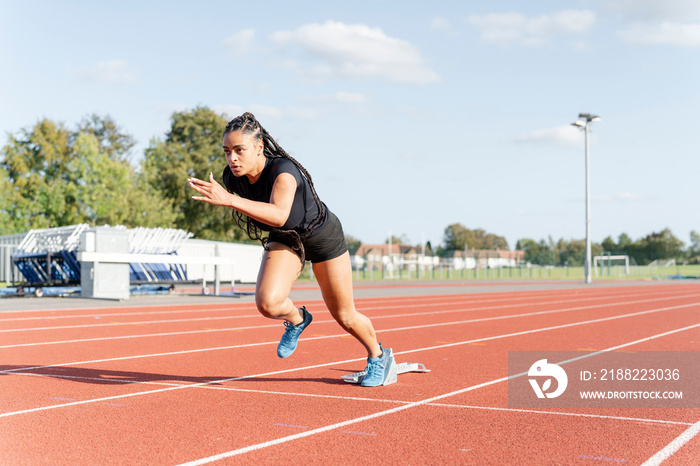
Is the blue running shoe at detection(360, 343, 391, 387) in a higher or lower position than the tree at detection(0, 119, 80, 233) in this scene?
lower

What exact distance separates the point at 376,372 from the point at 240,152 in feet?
6.82

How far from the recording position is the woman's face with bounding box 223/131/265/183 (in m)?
4.96

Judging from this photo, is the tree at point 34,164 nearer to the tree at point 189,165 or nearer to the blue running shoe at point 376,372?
the tree at point 189,165

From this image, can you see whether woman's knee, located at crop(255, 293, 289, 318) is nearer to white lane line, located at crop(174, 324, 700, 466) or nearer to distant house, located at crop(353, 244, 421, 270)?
white lane line, located at crop(174, 324, 700, 466)

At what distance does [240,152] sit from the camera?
4977 millimetres

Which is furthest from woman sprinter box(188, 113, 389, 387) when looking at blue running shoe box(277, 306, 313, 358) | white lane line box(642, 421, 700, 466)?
white lane line box(642, 421, 700, 466)

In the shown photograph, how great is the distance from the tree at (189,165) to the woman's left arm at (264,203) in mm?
45150

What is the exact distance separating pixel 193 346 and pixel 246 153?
172 inches

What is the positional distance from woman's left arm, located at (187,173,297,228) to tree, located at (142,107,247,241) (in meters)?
45.2

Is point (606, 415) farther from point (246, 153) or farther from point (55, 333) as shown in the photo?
point (55, 333)

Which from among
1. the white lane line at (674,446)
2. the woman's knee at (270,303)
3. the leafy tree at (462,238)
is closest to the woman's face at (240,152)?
the woman's knee at (270,303)

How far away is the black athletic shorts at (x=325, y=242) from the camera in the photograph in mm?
5395

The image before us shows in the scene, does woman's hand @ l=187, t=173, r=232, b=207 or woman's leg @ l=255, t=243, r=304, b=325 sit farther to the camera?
woman's leg @ l=255, t=243, r=304, b=325

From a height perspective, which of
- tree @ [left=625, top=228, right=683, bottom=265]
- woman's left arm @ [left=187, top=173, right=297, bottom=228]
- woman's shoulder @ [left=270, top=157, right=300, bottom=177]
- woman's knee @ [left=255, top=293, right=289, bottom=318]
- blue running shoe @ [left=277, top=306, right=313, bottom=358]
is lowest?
blue running shoe @ [left=277, top=306, right=313, bottom=358]
